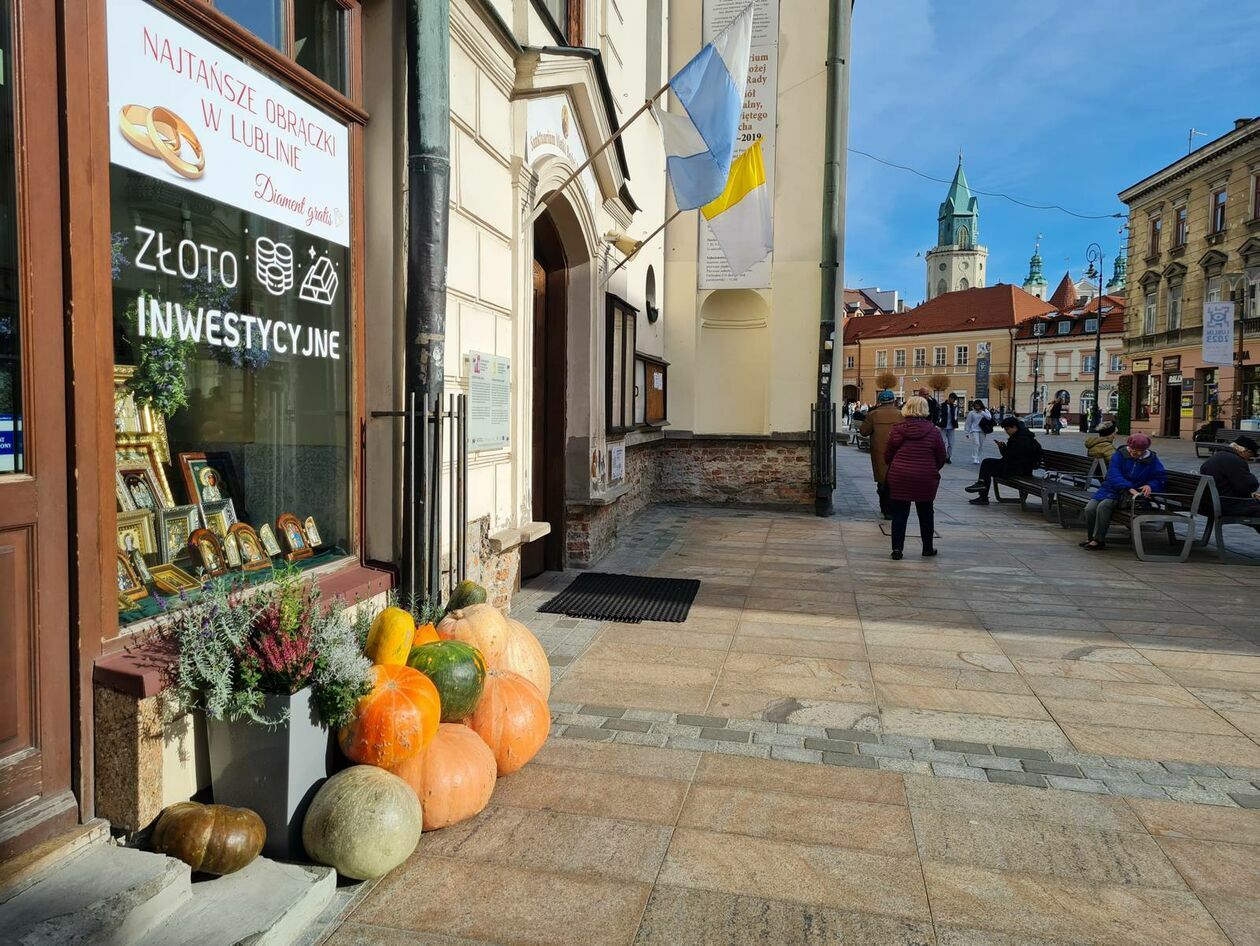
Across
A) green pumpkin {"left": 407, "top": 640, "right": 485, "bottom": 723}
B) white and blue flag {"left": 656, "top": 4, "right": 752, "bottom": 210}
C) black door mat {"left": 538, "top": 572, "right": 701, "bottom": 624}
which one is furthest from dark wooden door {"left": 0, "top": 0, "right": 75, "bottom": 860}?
white and blue flag {"left": 656, "top": 4, "right": 752, "bottom": 210}

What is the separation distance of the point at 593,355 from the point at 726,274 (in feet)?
18.1

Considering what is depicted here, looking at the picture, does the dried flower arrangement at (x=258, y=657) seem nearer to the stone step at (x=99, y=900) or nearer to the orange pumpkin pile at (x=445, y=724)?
the orange pumpkin pile at (x=445, y=724)

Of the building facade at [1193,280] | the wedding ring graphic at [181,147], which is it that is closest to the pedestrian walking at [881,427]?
the wedding ring graphic at [181,147]

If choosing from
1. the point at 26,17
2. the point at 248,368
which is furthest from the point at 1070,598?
the point at 26,17

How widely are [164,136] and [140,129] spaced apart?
119mm

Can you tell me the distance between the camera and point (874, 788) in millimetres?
3602

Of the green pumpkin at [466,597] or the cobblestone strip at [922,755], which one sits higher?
the green pumpkin at [466,597]

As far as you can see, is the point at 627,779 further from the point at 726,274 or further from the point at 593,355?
the point at 726,274

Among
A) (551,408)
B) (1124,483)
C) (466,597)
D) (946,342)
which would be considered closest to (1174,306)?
(946,342)

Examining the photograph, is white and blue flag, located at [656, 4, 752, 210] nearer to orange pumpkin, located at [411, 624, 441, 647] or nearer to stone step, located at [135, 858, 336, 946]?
orange pumpkin, located at [411, 624, 441, 647]

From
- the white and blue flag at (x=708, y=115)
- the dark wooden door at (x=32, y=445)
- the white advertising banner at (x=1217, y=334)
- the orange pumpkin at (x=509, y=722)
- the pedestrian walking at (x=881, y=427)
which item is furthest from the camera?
the white advertising banner at (x=1217, y=334)

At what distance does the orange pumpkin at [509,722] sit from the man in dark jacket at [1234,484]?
25.8 ft

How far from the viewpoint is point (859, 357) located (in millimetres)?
89000

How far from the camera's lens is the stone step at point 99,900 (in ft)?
7.32
